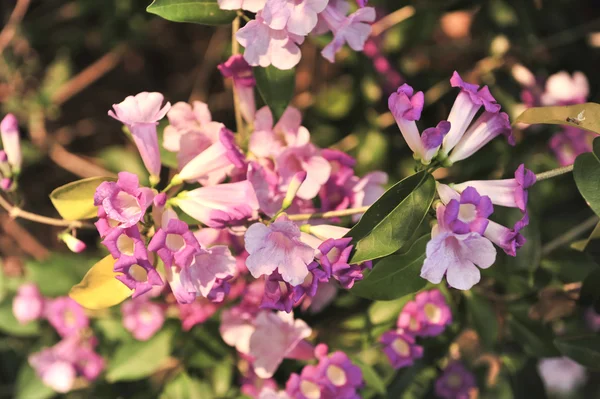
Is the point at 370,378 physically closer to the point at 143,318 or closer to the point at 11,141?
the point at 143,318

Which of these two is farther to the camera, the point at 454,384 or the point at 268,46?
the point at 454,384

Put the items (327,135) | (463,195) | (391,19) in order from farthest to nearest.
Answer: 1. (327,135)
2. (391,19)
3. (463,195)

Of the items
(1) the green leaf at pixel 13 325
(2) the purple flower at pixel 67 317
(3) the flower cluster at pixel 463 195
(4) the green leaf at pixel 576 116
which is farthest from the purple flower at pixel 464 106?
(1) the green leaf at pixel 13 325

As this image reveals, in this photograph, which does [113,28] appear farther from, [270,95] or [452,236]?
[452,236]

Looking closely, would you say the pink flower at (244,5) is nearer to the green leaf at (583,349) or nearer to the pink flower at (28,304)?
the green leaf at (583,349)

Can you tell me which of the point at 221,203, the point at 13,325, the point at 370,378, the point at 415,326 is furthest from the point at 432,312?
the point at 13,325
